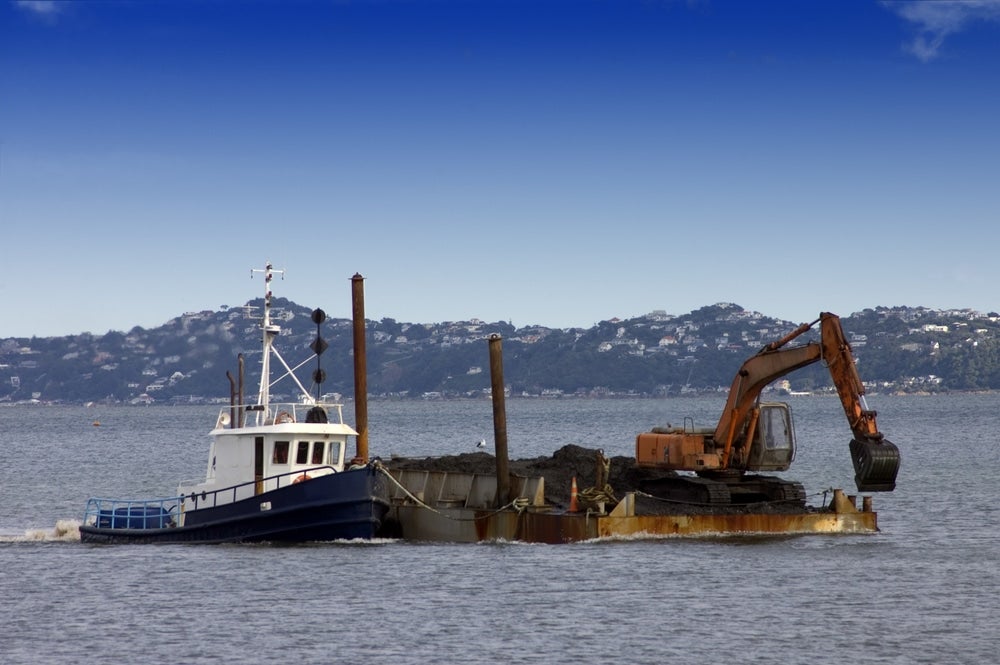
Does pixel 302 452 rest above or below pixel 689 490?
above

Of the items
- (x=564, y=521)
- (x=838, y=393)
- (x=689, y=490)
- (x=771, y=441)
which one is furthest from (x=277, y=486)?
(x=838, y=393)

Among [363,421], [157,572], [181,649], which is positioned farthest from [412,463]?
[181,649]

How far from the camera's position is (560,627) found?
26.0 metres

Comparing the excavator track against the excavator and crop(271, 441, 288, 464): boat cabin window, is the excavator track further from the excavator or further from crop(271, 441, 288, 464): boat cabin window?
crop(271, 441, 288, 464): boat cabin window

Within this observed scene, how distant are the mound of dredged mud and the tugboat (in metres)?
5.05

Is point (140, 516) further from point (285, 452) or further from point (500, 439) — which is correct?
point (500, 439)

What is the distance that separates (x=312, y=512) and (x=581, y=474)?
8676 millimetres

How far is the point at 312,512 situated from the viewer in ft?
116

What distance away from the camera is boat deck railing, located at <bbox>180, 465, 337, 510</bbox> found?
35.8 metres

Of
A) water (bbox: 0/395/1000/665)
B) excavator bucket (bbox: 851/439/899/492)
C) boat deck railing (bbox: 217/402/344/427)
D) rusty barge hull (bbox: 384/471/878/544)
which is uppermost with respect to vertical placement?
boat deck railing (bbox: 217/402/344/427)

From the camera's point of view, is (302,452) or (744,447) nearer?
(302,452)

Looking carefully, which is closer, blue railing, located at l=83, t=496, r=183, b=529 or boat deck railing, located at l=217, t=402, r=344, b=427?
boat deck railing, located at l=217, t=402, r=344, b=427

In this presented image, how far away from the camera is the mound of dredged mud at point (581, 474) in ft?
121

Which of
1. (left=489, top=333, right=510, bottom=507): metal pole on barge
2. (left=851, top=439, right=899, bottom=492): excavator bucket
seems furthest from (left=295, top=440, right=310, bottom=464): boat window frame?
(left=851, top=439, right=899, bottom=492): excavator bucket
